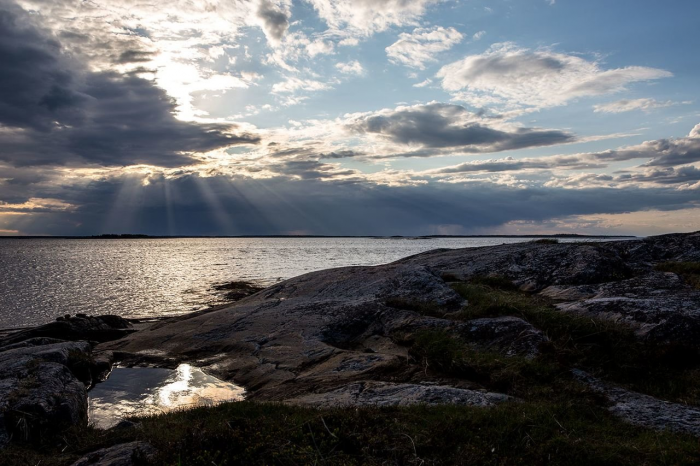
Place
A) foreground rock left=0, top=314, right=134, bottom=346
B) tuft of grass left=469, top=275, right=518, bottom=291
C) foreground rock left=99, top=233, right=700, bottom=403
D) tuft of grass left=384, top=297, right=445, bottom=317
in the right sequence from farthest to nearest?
foreground rock left=0, top=314, right=134, bottom=346, tuft of grass left=469, top=275, right=518, bottom=291, tuft of grass left=384, top=297, right=445, bottom=317, foreground rock left=99, top=233, right=700, bottom=403

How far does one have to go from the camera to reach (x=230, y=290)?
43.6 metres

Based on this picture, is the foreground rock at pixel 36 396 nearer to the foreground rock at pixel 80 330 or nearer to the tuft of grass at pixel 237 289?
the foreground rock at pixel 80 330

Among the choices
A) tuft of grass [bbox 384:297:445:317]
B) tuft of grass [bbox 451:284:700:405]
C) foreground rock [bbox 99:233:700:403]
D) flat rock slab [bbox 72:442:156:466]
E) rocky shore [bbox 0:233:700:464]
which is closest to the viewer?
flat rock slab [bbox 72:442:156:466]

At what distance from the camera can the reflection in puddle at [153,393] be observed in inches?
438

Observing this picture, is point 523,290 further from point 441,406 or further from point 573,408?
point 441,406

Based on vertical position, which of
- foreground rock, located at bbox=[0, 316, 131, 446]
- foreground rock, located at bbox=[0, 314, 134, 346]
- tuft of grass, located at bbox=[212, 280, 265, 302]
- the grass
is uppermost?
the grass

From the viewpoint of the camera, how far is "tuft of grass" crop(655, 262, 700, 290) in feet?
45.3

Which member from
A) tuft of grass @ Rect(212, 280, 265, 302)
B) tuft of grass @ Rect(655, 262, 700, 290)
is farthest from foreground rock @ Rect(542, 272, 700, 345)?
tuft of grass @ Rect(212, 280, 265, 302)

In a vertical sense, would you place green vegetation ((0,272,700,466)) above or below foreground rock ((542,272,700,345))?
below

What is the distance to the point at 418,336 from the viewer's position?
11.9 metres

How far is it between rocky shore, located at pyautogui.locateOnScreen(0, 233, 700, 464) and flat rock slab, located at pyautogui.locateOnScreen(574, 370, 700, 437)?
3 centimetres

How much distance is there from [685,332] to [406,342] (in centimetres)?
660

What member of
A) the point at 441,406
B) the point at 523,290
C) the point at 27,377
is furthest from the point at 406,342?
the point at 27,377

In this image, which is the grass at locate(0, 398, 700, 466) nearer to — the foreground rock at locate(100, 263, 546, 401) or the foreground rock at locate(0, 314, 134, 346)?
the foreground rock at locate(100, 263, 546, 401)
